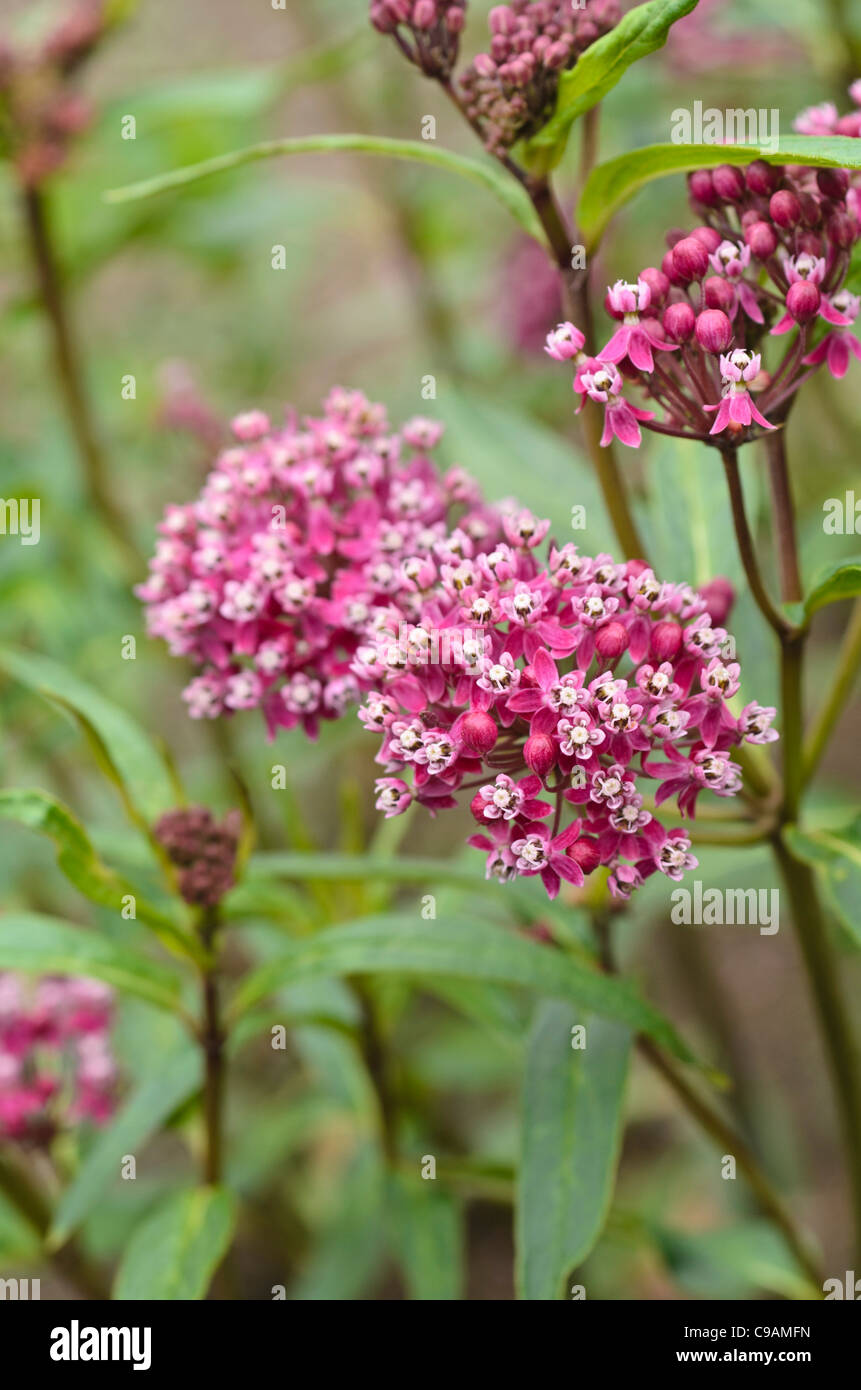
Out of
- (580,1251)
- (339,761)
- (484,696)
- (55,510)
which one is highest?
(55,510)

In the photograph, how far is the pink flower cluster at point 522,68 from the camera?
1500mm

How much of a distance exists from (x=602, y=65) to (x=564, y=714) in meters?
0.68

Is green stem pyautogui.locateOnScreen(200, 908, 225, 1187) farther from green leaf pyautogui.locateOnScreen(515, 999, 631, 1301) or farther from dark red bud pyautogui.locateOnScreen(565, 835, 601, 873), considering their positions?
dark red bud pyautogui.locateOnScreen(565, 835, 601, 873)

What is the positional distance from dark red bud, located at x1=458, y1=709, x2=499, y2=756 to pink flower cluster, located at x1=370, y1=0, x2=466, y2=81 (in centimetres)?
76

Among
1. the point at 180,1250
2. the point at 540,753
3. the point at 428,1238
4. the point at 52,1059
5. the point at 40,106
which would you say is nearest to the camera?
the point at 540,753

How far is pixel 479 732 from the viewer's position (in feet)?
4.60

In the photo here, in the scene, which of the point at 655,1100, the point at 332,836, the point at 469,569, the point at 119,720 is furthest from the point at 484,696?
the point at 332,836

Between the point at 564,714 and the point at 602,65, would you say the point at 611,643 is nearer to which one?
the point at 564,714

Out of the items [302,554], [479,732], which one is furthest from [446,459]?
[479,732]

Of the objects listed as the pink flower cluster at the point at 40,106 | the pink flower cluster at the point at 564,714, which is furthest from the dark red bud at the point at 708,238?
the pink flower cluster at the point at 40,106

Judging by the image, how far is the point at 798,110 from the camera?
11.9 ft

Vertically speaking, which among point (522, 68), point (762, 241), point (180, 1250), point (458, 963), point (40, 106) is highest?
point (40, 106)
